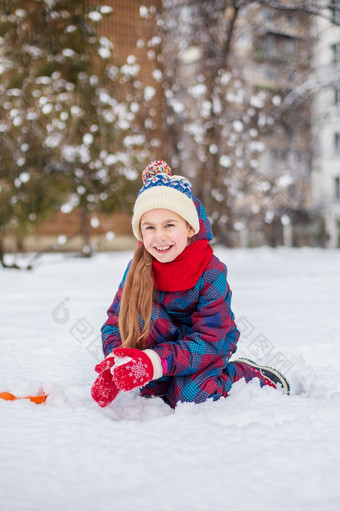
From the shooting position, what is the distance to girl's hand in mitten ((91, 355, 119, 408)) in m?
1.42

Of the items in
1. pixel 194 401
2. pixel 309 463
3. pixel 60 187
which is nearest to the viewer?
pixel 309 463

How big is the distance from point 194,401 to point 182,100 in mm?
6380

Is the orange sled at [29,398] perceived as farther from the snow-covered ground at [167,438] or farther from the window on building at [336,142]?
the window on building at [336,142]

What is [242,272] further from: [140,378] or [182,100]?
[140,378]

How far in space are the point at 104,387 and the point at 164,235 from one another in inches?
18.8

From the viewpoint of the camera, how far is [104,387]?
4.69 feet

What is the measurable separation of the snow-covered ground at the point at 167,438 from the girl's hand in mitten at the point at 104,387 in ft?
0.10

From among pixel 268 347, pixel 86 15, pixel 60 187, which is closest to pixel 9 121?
pixel 60 187

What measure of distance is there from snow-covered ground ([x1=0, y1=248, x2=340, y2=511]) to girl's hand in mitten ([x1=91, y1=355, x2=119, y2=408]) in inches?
1.1

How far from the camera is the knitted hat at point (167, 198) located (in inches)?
60.2

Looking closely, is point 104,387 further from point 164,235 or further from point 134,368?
point 164,235

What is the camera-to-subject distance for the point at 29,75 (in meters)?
5.26

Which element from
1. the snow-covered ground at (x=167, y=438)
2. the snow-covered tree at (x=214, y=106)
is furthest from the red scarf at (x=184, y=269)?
the snow-covered tree at (x=214, y=106)

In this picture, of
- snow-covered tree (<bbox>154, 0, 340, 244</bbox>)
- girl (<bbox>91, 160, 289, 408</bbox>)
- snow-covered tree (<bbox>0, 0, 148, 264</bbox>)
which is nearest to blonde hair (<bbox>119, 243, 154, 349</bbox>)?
girl (<bbox>91, 160, 289, 408</bbox>)
